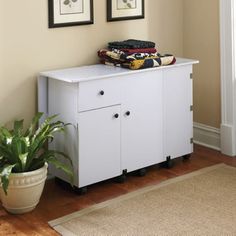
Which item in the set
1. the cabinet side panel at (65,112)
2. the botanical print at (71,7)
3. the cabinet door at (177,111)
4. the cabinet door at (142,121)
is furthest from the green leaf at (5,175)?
the cabinet door at (177,111)

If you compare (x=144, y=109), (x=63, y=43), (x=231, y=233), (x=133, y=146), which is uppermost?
(x=63, y=43)

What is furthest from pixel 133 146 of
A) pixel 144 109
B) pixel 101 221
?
pixel 101 221

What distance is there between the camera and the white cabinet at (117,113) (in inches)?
138

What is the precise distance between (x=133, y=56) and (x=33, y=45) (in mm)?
664

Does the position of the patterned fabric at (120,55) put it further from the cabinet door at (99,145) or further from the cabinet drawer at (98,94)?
the cabinet door at (99,145)

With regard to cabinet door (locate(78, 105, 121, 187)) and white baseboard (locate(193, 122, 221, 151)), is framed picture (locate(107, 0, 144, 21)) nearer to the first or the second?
cabinet door (locate(78, 105, 121, 187))

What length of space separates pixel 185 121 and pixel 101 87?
0.86m

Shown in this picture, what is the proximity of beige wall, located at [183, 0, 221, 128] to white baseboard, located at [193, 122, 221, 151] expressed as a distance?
0.04m

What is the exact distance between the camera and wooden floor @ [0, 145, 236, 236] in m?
3.19

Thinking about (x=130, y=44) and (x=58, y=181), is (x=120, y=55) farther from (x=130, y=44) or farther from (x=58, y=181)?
(x=58, y=181)

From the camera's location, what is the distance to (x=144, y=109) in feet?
12.6

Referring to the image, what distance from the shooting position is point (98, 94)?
355 cm

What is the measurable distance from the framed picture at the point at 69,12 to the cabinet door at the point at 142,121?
541 mm

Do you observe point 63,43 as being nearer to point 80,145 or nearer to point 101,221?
point 80,145
